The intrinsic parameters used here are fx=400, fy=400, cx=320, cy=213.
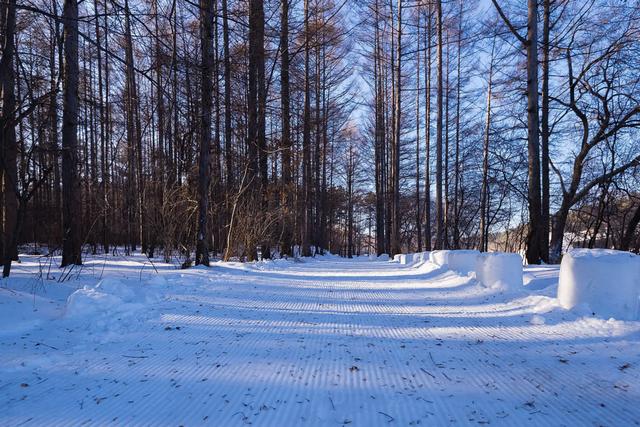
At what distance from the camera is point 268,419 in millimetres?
2053

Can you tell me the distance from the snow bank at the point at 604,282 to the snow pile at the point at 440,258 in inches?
225

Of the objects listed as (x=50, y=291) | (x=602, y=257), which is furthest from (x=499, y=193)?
(x=50, y=291)

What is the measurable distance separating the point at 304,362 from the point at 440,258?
8.69m

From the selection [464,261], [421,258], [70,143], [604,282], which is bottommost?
[421,258]

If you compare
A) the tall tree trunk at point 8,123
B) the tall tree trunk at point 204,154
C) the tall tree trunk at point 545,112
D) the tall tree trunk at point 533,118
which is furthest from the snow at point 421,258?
the tall tree trunk at point 8,123

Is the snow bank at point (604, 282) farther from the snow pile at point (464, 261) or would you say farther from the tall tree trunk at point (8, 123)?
the tall tree trunk at point (8, 123)

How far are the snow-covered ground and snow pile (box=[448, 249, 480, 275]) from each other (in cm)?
329

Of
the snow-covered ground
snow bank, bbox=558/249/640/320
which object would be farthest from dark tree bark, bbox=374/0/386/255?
snow bank, bbox=558/249/640/320

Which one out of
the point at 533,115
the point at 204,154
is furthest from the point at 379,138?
the point at 204,154

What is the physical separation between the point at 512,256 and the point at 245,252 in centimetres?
842

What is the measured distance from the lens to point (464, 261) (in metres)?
8.70

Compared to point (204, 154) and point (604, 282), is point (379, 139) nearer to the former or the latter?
point (204, 154)

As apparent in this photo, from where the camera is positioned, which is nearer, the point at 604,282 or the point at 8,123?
the point at 604,282

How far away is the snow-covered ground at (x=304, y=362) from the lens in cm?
212
